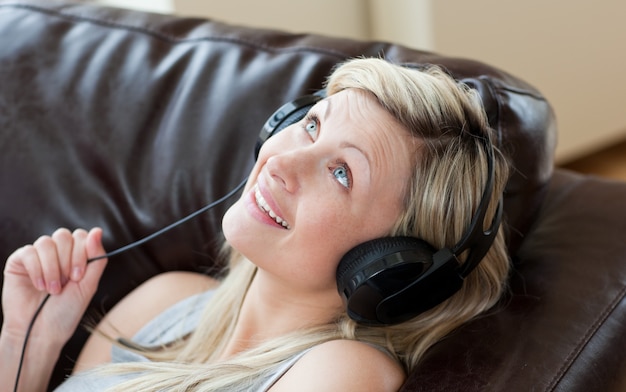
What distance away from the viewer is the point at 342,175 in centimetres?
108

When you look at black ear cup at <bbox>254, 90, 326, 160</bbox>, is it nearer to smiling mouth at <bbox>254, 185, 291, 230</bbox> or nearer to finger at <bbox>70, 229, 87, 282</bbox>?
smiling mouth at <bbox>254, 185, 291, 230</bbox>

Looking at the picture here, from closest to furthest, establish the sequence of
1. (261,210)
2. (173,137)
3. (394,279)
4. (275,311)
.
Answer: (394,279) → (261,210) → (275,311) → (173,137)

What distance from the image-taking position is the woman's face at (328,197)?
107 cm

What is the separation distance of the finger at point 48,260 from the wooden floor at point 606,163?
78.8 inches

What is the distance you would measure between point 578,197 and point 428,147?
1.08 feet

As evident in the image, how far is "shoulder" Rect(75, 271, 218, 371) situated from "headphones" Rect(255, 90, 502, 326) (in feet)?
1.34

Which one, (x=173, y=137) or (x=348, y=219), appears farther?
(x=173, y=137)

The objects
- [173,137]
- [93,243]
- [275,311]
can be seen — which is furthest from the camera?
[173,137]

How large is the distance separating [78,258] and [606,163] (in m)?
2.07

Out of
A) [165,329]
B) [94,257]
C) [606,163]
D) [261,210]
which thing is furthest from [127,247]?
[606,163]

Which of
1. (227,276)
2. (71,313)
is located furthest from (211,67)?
(71,313)

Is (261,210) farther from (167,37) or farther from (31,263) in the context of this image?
(167,37)

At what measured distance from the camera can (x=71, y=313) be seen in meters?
1.35

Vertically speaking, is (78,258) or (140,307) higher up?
(78,258)
